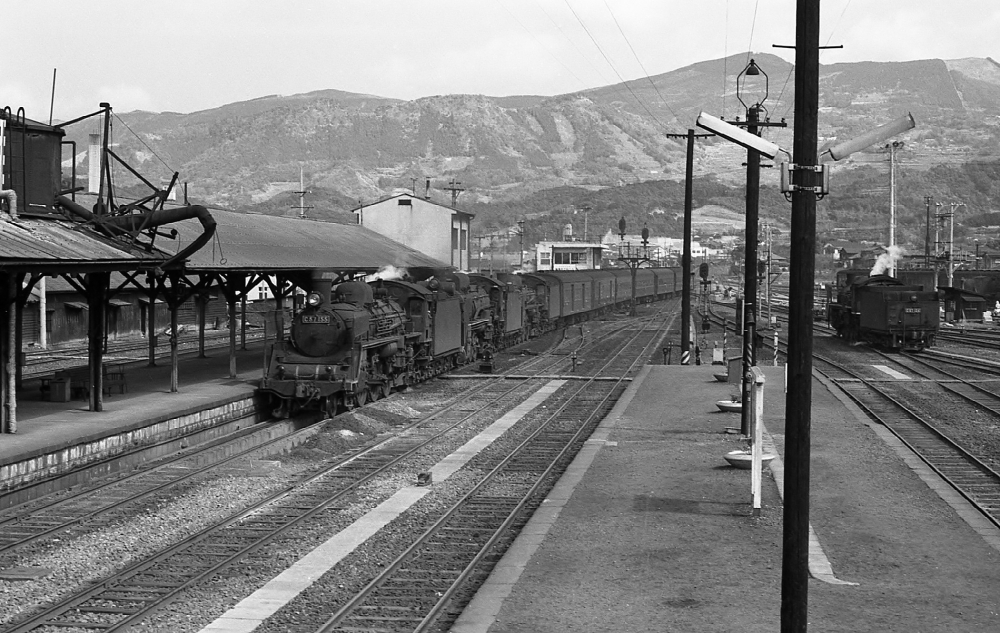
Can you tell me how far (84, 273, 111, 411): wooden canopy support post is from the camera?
22484 millimetres

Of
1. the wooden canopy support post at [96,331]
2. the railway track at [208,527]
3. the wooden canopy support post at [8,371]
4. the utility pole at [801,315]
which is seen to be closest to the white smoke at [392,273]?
the railway track at [208,527]

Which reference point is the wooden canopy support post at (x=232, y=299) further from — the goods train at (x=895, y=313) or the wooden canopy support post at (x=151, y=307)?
the goods train at (x=895, y=313)

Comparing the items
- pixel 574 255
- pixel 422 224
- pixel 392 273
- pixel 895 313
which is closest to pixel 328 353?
pixel 392 273

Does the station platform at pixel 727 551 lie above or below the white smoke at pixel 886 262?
below

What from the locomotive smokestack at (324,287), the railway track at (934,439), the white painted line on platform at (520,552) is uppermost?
the locomotive smokestack at (324,287)

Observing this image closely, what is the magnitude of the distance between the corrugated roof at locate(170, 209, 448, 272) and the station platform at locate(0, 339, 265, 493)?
10.3 ft

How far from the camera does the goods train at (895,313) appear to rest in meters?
43.9

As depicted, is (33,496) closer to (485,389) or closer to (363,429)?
(363,429)

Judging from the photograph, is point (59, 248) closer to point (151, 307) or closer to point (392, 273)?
point (151, 307)

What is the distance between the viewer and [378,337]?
27.2 m

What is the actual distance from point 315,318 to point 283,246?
30.5 feet

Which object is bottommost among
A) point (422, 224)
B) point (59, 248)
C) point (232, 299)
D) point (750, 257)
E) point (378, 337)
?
point (378, 337)

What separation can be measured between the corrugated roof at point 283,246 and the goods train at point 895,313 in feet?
60.1

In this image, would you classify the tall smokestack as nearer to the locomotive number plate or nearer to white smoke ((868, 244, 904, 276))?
the locomotive number plate
